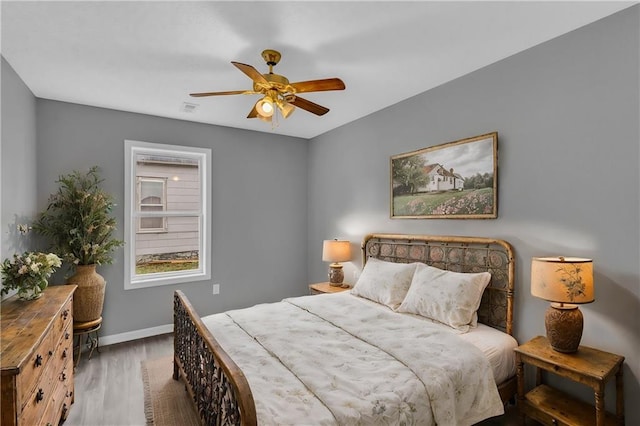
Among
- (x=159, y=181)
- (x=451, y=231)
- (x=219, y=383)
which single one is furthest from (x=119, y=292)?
(x=451, y=231)

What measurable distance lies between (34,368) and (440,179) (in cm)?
320

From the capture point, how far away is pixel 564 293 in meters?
2.00

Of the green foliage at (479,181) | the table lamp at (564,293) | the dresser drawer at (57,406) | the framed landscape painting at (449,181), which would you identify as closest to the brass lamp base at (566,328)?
the table lamp at (564,293)

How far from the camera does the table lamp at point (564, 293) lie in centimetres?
199

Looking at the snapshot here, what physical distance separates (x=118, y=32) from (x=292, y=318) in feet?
7.89

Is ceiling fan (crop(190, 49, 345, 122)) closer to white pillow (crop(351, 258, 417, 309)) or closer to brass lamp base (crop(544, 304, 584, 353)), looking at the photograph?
white pillow (crop(351, 258, 417, 309))

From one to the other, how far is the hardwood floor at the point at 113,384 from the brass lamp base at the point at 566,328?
2.84 metres

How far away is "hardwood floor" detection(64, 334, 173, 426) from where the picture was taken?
2.44 metres

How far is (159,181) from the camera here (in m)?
4.26

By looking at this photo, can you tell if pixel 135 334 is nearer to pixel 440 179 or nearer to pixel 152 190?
pixel 152 190

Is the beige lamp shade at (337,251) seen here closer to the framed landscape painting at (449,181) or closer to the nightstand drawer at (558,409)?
the framed landscape painting at (449,181)

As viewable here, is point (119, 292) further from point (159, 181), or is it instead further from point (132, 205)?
point (159, 181)

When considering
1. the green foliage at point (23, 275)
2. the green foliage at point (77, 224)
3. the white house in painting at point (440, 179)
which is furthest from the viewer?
the green foliage at point (77, 224)

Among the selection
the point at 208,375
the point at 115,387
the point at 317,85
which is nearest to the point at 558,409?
the point at 208,375
